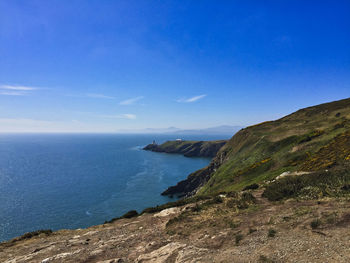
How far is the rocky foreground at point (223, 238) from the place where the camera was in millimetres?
9211

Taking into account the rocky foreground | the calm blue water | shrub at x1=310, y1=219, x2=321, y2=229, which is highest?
shrub at x1=310, y1=219, x2=321, y2=229

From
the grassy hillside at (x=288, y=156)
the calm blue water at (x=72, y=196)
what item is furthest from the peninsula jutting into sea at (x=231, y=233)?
the calm blue water at (x=72, y=196)

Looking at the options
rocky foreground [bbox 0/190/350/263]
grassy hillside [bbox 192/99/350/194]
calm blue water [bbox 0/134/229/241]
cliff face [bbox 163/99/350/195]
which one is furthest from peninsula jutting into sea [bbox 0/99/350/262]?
calm blue water [bbox 0/134/229/241]

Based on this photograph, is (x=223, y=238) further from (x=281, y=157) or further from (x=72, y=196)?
(x=72, y=196)

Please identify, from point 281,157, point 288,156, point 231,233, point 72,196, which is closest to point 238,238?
point 231,233

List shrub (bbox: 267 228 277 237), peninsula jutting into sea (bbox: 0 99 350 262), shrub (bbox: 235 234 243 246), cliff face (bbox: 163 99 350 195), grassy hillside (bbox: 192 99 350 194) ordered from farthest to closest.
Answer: cliff face (bbox: 163 99 350 195) < grassy hillside (bbox: 192 99 350 194) < shrub (bbox: 235 234 243 246) < shrub (bbox: 267 228 277 237) < peninsula jutting into sea (bbox: 0 99 350 262)

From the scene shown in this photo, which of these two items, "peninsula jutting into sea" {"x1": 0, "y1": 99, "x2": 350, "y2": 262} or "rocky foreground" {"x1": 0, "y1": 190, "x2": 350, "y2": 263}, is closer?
"rocky foreground" {"x1": 0, "y1": 190, "x2": 350, "y2": 263}

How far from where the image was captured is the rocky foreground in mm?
9211

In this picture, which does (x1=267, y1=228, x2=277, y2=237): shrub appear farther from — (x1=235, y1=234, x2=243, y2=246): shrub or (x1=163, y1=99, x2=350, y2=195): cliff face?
(x1=163, y1=99, x2=350, y2=195): cliff face

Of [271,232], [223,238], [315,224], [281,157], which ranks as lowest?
[223,238]

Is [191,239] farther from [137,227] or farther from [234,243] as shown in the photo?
[137,227]

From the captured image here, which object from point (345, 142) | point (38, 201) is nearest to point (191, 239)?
point (345, 142)

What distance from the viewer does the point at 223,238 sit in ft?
39.0

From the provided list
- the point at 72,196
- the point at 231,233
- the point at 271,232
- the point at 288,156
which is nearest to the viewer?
the point at 271,232
